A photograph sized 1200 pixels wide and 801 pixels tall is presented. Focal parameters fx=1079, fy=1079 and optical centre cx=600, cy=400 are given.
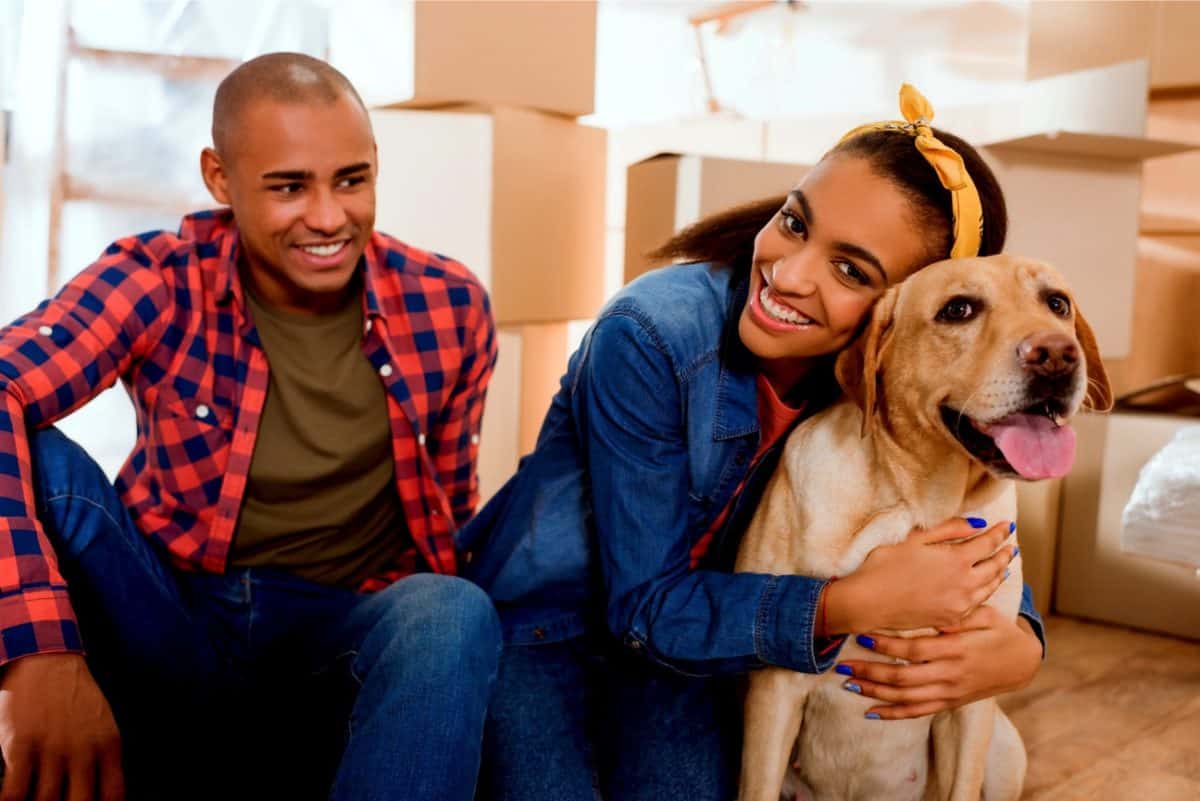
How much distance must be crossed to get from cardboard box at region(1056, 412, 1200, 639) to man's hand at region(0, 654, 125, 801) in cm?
228

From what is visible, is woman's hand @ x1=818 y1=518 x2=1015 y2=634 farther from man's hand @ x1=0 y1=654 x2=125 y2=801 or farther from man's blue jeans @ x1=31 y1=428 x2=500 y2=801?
man's hand @ x1=0 y1=654 x2=125 y2=801

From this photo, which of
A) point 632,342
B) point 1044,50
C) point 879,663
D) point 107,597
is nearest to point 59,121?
point 107,597

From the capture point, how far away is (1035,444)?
3.72 feet

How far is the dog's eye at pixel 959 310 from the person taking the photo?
121 cm

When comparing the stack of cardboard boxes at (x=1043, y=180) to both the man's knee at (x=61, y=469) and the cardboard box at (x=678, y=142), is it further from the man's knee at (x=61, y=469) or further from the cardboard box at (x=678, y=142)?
the man's knee at (x=61, y=469)

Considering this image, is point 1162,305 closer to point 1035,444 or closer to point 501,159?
point 501,159

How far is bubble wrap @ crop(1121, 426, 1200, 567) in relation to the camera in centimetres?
220

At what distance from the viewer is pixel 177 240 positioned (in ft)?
5.05

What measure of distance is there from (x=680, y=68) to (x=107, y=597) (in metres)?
3.04

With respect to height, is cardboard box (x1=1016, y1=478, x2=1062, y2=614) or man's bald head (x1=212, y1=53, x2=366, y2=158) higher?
man's bald head (x1=212, y1=53, x2=366, y2=158)

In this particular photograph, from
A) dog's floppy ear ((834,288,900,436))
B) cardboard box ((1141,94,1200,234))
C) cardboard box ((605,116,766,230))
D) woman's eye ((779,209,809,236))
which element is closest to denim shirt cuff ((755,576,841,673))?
dog's floppy ear ((834,288,900,436))

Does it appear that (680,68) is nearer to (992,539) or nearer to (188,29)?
(188,29)

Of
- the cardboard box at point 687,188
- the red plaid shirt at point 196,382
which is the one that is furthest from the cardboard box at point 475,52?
the red plaid shirt at point 196,382

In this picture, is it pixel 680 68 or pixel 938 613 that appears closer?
pixel 938 613
